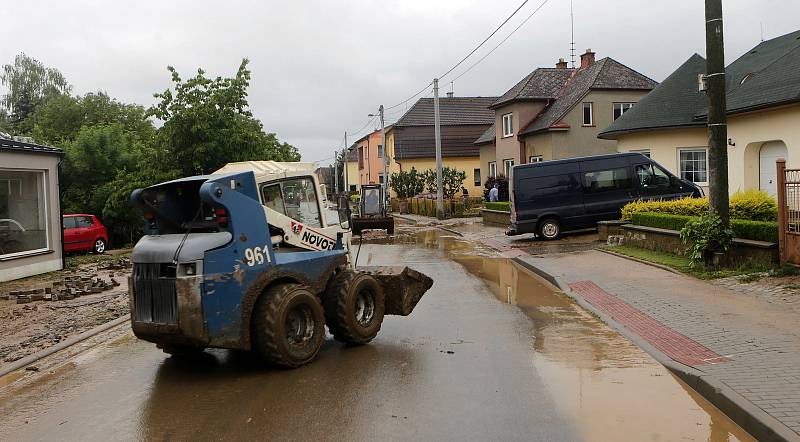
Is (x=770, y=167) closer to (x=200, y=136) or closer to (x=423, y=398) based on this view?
(x=200, y=136)

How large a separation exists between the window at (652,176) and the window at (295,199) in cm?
1642

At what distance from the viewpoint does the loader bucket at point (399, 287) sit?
9719 millimetres

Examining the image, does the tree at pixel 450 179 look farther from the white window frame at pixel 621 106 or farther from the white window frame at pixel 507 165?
the white window frame at pixel 621 106

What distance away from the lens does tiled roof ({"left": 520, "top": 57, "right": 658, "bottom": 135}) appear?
124 ft

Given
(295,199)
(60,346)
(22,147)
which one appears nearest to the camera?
(295,199)

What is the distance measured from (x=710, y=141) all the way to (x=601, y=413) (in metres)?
9.16

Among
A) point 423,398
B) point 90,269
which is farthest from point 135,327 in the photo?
point 90,269

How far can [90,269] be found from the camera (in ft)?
66.3

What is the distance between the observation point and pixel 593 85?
37250 mm

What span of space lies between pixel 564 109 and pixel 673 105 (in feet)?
35.0

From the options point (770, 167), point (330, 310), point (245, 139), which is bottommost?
point (330, 310)

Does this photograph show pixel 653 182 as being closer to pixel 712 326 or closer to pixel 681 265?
pixel 681 265

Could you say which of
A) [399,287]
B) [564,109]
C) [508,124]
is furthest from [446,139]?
[399,287]

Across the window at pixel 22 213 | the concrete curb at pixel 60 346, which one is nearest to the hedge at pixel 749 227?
the concrete curb at pixel 60 346
